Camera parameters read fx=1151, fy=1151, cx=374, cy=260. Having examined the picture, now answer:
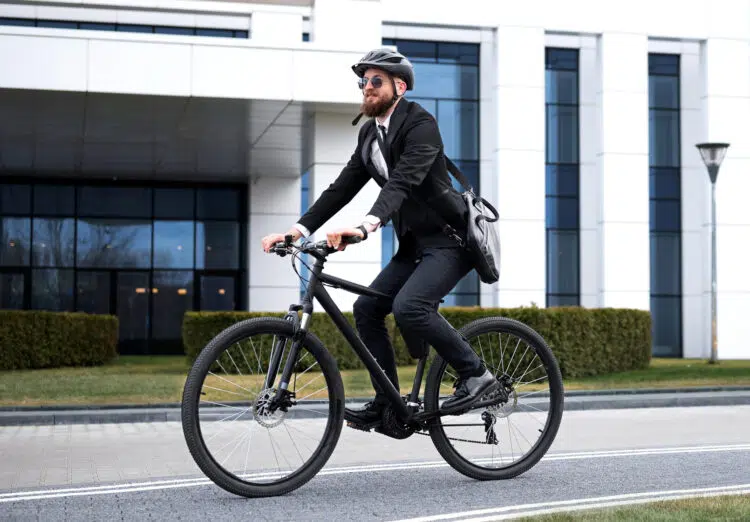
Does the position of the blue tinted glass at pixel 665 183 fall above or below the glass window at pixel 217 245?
above

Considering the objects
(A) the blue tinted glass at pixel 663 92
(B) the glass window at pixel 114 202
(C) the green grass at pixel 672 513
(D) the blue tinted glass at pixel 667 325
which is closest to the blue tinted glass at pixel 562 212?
(D) the blue tinted glass at pixel 667 325

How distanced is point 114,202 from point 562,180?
11949 mm

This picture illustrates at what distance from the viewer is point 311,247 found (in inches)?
215

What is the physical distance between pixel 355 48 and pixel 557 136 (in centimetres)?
1414

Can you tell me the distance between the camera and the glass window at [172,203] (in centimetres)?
3022

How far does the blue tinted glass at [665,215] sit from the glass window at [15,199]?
16550 mm

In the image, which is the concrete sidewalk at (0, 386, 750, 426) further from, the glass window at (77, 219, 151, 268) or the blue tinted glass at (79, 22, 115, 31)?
the blue tinted glass at (79, 22, 115, 31)

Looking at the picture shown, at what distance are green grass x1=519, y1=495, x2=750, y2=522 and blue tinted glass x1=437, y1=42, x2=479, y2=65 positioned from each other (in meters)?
25.8

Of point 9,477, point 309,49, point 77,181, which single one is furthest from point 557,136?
point 9,477

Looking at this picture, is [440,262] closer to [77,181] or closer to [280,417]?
[280,417]

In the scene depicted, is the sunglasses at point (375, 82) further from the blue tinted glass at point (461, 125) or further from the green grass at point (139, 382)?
the blue tinted glass at point (461, 125)

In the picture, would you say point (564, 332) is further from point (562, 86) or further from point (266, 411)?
point (562, 86)

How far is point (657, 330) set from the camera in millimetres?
31281

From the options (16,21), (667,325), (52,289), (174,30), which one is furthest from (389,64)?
(667,325)
